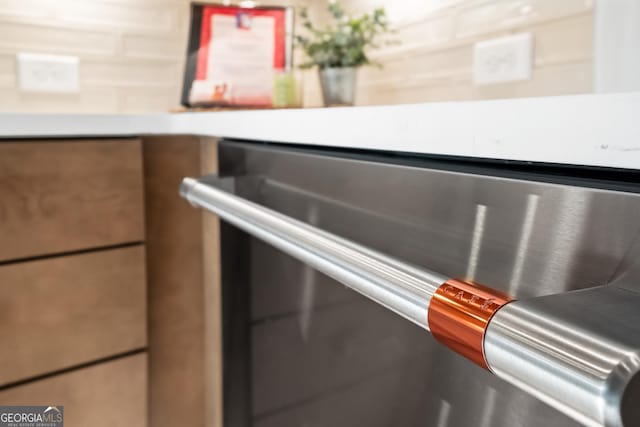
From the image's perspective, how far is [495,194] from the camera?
0.30 meters

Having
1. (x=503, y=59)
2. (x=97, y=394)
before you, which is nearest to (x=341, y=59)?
(x=503, y=59)

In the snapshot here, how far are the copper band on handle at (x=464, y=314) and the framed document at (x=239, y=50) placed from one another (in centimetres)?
97

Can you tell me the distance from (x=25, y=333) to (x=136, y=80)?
0.85 meters

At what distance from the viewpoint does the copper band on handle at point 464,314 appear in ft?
0.75

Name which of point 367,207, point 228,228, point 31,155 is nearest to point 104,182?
point 31,155

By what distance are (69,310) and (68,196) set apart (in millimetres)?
168

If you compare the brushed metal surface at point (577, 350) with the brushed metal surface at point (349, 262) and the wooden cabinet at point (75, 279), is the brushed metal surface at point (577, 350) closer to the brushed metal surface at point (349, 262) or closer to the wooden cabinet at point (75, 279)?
the brushed metal surface at point (349, 262)

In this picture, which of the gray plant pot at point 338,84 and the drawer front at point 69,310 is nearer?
the drawer front at point 69,310

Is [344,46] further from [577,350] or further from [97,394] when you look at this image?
[577,350]

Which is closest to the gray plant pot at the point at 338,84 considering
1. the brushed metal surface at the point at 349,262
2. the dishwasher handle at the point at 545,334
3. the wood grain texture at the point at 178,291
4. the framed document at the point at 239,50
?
the framed document at the point at 239,50

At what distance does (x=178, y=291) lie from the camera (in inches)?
34.2

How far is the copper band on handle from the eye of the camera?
230 millimetres

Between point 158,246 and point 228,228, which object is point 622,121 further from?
point 158,246

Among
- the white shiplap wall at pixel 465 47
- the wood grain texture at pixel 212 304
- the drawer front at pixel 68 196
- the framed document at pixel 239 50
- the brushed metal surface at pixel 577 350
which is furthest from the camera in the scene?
the framed document at pixel 239 50
